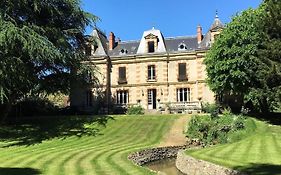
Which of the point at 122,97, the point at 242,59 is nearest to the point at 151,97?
the point at 122,97

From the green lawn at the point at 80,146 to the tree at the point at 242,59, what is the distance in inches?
219

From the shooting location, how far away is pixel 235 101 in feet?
131

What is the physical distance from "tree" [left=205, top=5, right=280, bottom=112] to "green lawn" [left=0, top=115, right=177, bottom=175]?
5.55m

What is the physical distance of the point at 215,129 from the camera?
1019 inches

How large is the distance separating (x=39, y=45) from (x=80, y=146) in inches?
280

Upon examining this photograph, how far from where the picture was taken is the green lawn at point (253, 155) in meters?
13.9

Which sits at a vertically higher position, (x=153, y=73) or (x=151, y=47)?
(x=151, y=47)

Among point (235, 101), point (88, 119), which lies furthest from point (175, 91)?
point (88, 119)

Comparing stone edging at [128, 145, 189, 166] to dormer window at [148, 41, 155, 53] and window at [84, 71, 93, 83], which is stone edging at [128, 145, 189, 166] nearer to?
window at [84, 71, 93, 83]

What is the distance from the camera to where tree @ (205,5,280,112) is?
3089 centimetres

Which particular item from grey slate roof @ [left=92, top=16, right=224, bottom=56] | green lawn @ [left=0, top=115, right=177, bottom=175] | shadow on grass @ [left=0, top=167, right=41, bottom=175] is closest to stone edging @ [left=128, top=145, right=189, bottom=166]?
green lawn @ [left=0, top=115, right=177, bottom=175]

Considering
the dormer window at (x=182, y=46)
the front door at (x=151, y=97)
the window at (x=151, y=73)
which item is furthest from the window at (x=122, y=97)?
the dormer window at (x=182, y=46)

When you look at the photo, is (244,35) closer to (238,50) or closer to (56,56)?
(238,50)

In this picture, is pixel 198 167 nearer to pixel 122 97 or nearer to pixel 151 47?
pixel 122 97
